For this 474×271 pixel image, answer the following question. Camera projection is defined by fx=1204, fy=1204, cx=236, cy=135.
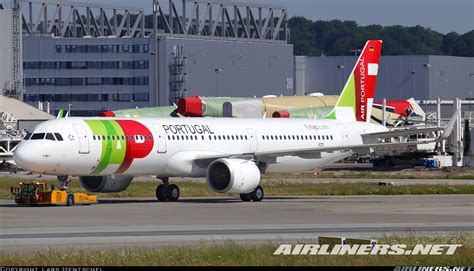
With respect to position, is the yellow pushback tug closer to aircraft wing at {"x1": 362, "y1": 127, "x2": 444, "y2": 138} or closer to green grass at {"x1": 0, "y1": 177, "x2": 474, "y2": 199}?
green grass at {"x1": 0, "y1": 177, "x2": 474, "y2": 199}

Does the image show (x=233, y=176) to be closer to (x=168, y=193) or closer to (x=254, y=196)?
(x=254, y=196)

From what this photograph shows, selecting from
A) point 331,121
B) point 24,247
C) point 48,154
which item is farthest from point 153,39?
point 24,247

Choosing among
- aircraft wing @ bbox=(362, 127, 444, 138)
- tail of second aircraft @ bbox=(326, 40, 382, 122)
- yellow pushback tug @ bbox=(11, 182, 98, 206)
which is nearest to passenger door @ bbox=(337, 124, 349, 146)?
aircraft wing @ bbox=(362, 127, 444, 138)

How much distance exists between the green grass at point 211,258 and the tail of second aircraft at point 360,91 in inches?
1315

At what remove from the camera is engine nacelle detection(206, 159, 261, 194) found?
50.4m

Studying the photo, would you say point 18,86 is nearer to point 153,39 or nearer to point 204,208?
point 153,39

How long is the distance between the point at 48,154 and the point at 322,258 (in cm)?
2489

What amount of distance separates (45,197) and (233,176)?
7.80 meters

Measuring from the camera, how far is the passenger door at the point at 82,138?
48.7 metres

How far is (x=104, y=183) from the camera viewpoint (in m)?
52.5

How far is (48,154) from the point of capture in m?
48.1

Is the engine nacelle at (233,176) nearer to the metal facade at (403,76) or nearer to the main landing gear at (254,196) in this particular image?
the main landing gear at (254,196)

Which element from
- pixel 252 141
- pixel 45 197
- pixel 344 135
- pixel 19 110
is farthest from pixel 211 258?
pixel 19 110

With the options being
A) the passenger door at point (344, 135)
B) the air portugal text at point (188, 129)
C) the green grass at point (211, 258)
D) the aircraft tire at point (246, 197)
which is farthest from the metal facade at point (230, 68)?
the green grass at point (211, 258)
